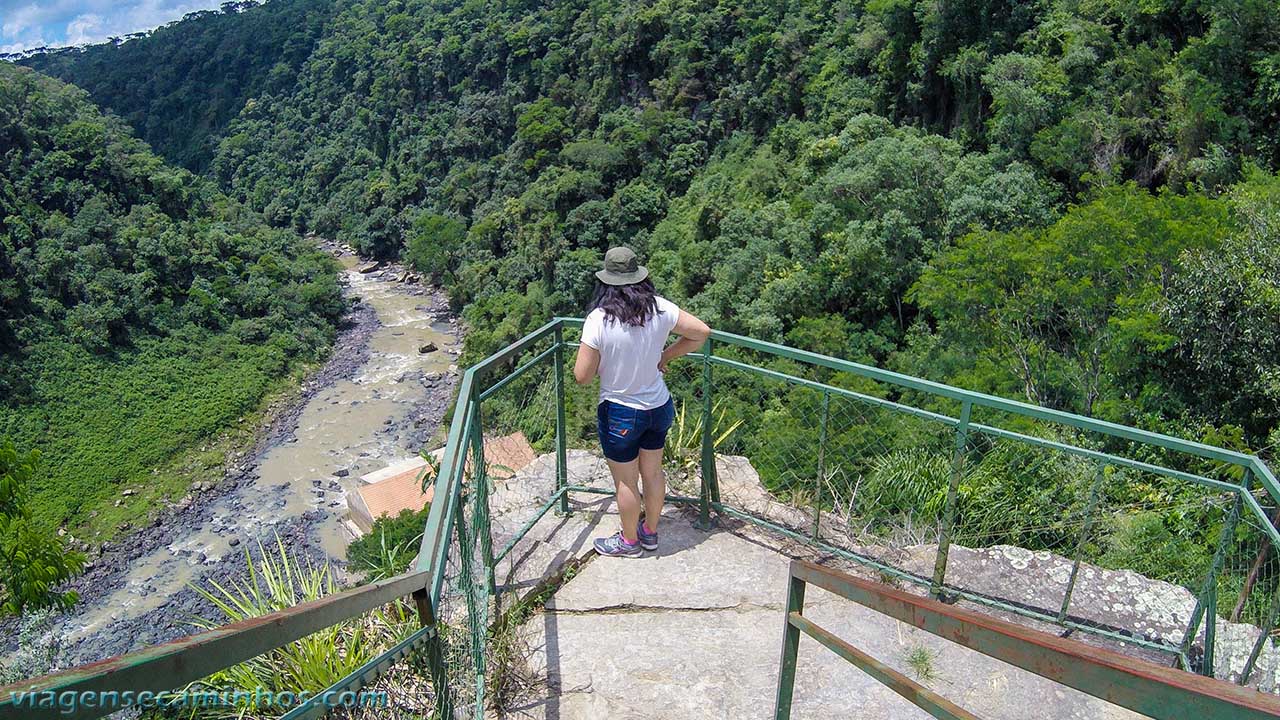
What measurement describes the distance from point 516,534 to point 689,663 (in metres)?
1.20

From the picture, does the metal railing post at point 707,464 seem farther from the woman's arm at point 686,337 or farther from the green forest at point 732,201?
the green forest at point 732,201

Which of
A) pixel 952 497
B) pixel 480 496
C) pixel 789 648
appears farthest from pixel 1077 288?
pixel 789 648

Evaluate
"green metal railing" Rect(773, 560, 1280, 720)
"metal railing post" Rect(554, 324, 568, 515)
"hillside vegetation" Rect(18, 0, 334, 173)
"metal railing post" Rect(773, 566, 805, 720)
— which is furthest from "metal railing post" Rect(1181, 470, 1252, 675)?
"hillside vegetation" Rect(18, 0, 334, 173)

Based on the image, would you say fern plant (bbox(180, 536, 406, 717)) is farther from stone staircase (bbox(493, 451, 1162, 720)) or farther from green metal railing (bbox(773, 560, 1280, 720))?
green metal railing (bbox(773, 560, 1280, 720))

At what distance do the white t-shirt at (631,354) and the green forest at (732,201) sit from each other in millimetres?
3151

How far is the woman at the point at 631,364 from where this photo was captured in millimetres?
3203

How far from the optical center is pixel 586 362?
319 cm

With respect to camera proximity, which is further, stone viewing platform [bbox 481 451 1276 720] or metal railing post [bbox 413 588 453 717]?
stone viewing platform [bbox 481 451 1276 720]

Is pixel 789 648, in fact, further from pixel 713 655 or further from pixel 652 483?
pixel 652 483

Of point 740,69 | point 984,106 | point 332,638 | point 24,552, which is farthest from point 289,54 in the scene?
point 332,638

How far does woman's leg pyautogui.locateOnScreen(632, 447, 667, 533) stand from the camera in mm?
3482

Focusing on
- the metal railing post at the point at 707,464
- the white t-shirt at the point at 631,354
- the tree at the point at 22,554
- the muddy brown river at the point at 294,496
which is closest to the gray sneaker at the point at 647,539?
the metal railing post at the point at 707,464

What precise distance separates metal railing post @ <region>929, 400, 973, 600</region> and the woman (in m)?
1.13

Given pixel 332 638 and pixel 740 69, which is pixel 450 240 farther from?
pixel 332 638
